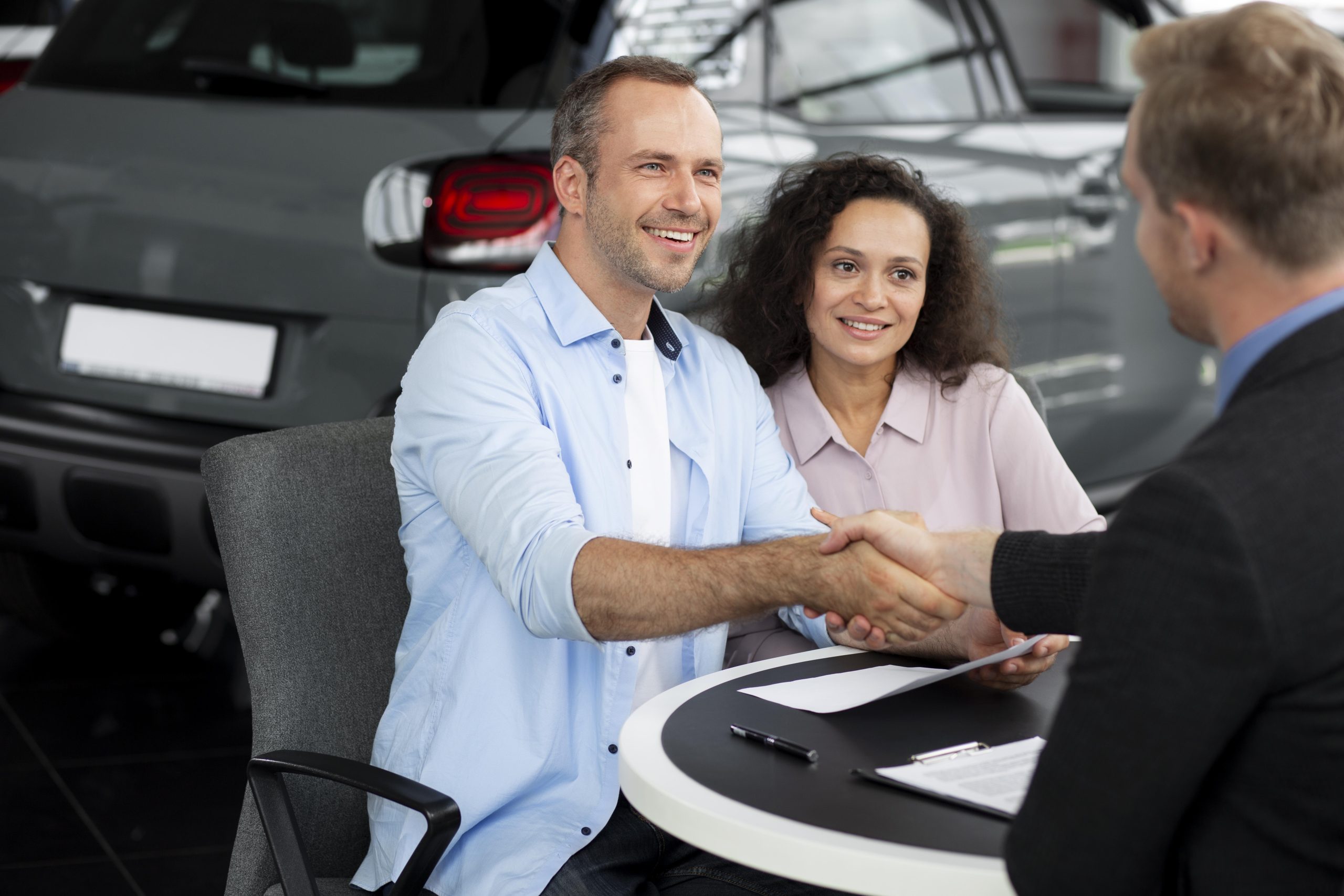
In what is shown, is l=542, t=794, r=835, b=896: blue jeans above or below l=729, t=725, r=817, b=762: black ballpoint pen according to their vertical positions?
below

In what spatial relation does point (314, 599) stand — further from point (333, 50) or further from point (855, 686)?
point (333, 50)

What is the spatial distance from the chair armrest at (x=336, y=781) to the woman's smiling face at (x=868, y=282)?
1.17 metres

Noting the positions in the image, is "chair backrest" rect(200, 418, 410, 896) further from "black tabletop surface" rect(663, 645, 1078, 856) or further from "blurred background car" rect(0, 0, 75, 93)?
"blurred background car" rect(0, 0, 75, 93)

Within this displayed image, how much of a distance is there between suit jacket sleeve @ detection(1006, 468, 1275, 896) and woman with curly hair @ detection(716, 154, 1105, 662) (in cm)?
130

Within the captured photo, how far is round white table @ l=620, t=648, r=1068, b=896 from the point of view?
1.25 meters

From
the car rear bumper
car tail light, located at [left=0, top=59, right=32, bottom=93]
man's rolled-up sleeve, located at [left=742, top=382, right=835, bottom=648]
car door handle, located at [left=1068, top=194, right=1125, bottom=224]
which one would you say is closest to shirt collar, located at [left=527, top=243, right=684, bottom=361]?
man's rolled-up sleeve, located at [left=742, top=382, right=835, bottom=648]

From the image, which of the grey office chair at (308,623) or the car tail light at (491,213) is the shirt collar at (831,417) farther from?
the grey office chair at (308,623)

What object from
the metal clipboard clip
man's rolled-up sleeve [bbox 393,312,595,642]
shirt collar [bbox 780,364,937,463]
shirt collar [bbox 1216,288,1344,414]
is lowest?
the metal clipboard clip

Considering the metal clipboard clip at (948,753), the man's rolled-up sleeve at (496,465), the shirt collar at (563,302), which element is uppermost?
the shirt collar at (563,302)

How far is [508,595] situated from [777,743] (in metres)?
0.41

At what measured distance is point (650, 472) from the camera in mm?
2105

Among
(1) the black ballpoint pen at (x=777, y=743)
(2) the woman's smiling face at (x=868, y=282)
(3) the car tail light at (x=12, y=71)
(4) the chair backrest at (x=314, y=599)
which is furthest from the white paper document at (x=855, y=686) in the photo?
(3) the car tail light at (x=12, y=71)

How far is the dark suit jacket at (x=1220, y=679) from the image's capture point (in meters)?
1.05

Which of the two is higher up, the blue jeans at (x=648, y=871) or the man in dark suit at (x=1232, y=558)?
the man in dark suit at (x=1232, y=558)
